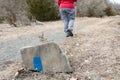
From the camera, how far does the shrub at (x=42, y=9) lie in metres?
29.9

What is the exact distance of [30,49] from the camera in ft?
17.8

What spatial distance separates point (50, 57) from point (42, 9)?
25383 mm

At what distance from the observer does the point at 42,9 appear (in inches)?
1200

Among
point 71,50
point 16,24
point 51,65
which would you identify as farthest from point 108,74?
point 16,24

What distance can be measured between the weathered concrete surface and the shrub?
2428 centimetres

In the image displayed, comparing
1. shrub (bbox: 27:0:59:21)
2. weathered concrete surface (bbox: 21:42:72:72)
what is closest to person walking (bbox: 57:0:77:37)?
weathered concrete surface (bbox: 21:42:72:72)

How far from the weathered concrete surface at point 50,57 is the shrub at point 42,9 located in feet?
79.7

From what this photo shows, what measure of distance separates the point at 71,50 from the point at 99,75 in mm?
2044

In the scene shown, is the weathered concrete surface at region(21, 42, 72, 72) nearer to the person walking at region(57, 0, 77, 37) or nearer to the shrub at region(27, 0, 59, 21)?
the person walking at region(57, 0, 77, 37)

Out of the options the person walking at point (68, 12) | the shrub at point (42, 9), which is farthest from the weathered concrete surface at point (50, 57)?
the shrub at point (42, 9)

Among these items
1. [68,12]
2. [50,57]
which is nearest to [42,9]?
[68,12]

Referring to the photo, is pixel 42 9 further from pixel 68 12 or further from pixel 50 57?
pixel 50 57

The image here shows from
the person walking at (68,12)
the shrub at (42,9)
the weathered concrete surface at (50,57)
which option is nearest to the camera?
the weathered concrete surface at (50,57)

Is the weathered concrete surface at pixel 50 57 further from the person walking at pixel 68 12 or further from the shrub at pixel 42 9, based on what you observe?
the shrub at pixel 42 9
